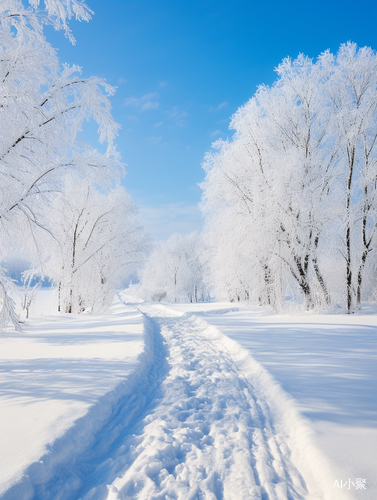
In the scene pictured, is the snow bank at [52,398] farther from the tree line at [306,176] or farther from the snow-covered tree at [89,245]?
the snow-covered tree at [89,245]

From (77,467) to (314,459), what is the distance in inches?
80.9

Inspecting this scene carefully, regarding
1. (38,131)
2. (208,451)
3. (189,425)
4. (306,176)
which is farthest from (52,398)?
(306,176)

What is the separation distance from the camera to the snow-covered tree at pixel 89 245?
14.6 meters

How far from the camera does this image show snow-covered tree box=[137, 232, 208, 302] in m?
40.2

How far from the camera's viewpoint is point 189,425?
3031 mm

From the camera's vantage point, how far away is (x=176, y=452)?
2553 millimetres

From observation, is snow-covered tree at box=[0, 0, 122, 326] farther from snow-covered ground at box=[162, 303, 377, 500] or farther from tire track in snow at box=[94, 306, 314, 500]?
snow-covered ground at box=[162, 303, 377, 500]

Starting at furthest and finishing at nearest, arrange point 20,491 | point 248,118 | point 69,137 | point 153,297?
point 153,297, point 248,118, point 69,137, point 20,491

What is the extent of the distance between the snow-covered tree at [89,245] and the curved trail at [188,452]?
37.2 feet

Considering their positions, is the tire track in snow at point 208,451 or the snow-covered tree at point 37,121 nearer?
the tire track in snow at point 208,451

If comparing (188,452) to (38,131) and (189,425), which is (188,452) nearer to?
(189,425)

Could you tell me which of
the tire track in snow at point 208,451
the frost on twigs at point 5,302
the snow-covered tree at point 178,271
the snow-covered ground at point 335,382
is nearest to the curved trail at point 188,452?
the tire track in snow at point 208,451

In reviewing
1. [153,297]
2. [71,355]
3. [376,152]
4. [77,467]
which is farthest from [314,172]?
[153,297]

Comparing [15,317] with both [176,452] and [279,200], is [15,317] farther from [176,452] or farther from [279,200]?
[279,200]
